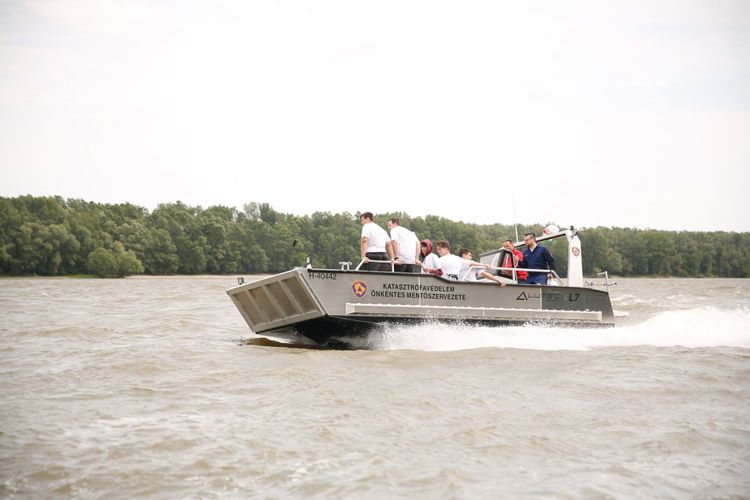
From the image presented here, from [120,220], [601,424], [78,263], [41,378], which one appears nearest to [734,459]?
[601,424]

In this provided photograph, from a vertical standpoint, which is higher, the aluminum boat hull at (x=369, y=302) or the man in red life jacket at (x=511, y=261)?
the man in red life jacket at (x=511, y=261)

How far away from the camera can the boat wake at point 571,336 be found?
12.7 metres

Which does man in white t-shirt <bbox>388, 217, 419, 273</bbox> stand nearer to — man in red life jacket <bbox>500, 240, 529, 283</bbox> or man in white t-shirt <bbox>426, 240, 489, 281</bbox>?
man in white t-shirt <bbox>426, 240, 489, 281</bbox>

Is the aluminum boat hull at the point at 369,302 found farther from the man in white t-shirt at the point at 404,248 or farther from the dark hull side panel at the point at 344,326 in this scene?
the man in white t-shirt at the point at 404,248

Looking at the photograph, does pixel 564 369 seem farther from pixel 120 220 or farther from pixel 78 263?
pixel 120 220

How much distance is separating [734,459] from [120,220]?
106m

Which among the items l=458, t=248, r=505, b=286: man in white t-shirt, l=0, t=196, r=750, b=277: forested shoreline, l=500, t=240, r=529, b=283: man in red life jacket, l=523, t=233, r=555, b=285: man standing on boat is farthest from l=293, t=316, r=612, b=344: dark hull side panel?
l=0, t=196, r=750, b=277: forested shoreline

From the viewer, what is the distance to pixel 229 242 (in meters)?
102

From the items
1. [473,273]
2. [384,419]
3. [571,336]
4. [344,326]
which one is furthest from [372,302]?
[384,419]

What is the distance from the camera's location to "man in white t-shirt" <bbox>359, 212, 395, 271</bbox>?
41.1ft

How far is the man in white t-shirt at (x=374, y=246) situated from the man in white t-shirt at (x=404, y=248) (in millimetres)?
149

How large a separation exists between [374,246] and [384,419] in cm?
544

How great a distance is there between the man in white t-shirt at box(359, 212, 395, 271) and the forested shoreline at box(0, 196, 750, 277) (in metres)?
70.0

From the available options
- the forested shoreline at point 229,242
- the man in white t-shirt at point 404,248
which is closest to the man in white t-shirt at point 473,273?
the man in white t-shirt at point 404,248
